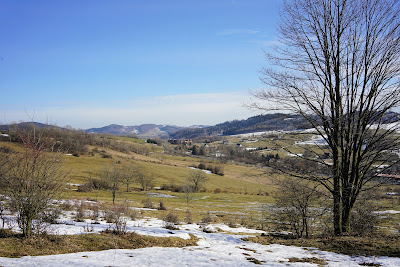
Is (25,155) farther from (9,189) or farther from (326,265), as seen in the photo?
(326,265)

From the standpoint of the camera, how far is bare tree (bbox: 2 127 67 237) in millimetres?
7824

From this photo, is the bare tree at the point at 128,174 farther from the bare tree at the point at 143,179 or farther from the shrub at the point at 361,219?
the shrub at the point at 361,219

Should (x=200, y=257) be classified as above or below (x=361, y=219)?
above

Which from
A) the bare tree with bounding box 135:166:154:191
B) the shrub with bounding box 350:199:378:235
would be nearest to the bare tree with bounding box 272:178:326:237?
the shrub with bounding box 350:199:378:235

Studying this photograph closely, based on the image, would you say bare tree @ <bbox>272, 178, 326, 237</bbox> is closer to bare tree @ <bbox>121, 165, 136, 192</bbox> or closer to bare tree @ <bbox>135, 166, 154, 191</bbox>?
bare tree @ <bbox>121, 165, 136, 192</bbox>

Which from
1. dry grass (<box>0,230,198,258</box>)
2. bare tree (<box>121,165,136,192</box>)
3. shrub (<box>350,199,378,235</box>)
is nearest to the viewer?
dry grass (<box>0,230,198,258</box>)

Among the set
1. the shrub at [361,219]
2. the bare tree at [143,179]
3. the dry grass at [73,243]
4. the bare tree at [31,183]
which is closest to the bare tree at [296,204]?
the shrub at [361,219]

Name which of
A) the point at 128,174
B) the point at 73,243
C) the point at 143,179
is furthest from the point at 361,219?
the point at 143,179

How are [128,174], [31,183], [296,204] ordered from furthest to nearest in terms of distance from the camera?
[128,174] → [296,204] → [31,183]

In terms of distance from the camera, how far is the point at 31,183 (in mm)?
7945

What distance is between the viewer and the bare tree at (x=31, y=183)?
25.7ft

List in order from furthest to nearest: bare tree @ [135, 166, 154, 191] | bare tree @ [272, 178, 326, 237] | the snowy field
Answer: bare tree @ [135, 166, 154, 191] < bare tree @ [272, 178, 326, 237] < the snowy field

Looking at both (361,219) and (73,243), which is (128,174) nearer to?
(361,219)

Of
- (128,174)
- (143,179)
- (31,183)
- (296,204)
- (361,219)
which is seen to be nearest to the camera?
(31,183)
